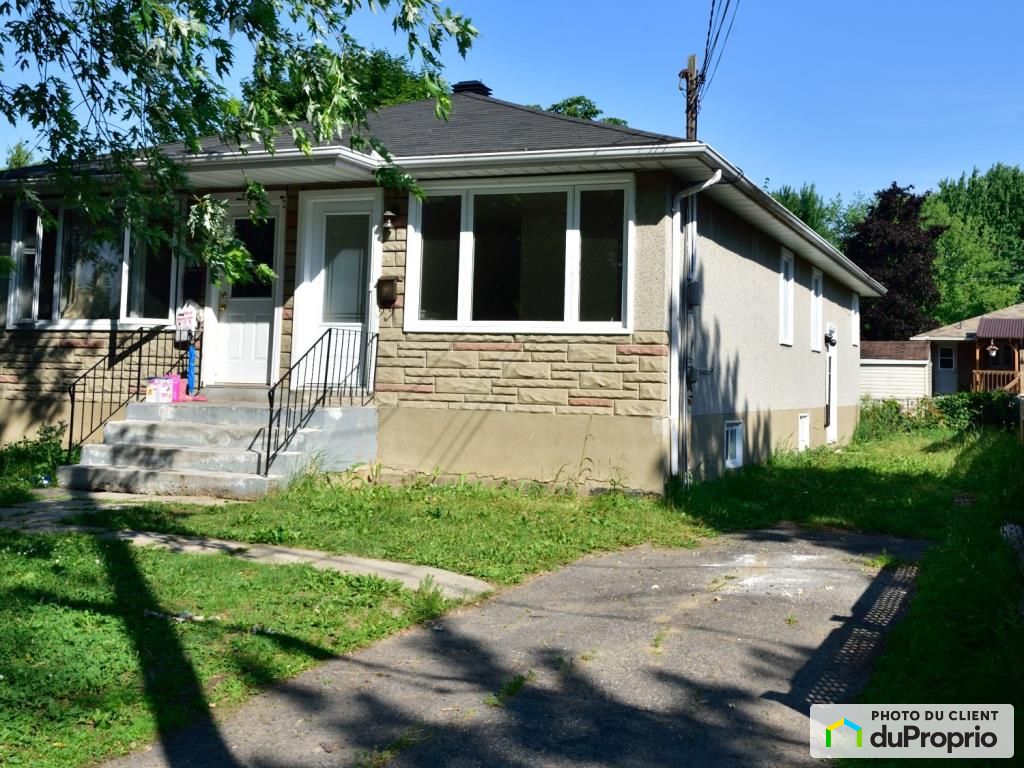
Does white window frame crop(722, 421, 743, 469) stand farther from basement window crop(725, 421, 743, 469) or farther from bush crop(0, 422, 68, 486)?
bush crop(0, 422, 68, 486)

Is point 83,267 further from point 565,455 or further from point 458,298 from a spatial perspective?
point 565,455

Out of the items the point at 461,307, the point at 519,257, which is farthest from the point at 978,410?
the point at 461,307

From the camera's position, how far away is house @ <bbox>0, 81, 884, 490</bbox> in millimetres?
9945

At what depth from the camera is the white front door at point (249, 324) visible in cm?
1155

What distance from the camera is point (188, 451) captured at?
9.79 meters

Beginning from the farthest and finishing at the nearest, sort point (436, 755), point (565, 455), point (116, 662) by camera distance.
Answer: point (565, 455) < point (116, 662) < point (436, 755)

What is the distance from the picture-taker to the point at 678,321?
33.2ft

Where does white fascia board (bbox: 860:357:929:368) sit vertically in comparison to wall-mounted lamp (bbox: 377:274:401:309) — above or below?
above

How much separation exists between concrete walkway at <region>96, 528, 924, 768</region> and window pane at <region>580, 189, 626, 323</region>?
4.05 m

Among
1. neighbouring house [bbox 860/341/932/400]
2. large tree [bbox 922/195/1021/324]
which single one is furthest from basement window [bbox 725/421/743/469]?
large tree [bbox 922/195/1021/324]

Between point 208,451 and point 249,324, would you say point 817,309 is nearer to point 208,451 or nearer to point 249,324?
point 249,324

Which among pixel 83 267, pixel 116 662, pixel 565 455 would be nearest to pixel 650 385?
pixel 565 455

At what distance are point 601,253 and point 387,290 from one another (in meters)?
2.41

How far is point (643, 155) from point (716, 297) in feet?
9.05
